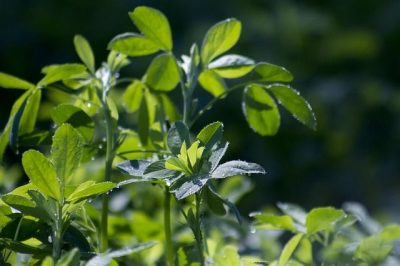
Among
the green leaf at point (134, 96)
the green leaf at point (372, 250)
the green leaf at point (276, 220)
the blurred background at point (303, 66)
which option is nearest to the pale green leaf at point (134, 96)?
the green leaf at point (134, 96)

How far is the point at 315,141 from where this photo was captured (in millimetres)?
3998

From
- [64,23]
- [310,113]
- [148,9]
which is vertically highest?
[64,23]

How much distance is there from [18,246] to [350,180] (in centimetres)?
329

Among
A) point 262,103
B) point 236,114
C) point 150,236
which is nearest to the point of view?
point 262,103

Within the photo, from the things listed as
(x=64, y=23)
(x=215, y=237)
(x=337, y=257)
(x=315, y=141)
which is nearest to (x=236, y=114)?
(x=315, y=141)

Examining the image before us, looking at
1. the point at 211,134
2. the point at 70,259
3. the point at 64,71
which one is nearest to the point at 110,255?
the point at 70,259

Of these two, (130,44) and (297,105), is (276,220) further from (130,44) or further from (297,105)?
(130,44)

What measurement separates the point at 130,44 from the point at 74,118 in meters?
0.11

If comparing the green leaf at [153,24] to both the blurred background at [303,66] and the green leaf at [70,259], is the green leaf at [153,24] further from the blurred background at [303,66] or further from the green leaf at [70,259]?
the blurred background at [303,66]

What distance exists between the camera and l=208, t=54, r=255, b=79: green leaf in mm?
1083

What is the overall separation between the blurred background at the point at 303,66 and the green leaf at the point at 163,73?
2527mm

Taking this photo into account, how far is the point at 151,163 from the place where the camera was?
89cm

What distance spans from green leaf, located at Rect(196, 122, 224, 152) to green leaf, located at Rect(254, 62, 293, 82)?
197mm

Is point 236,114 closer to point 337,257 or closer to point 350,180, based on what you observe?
point 350,180
